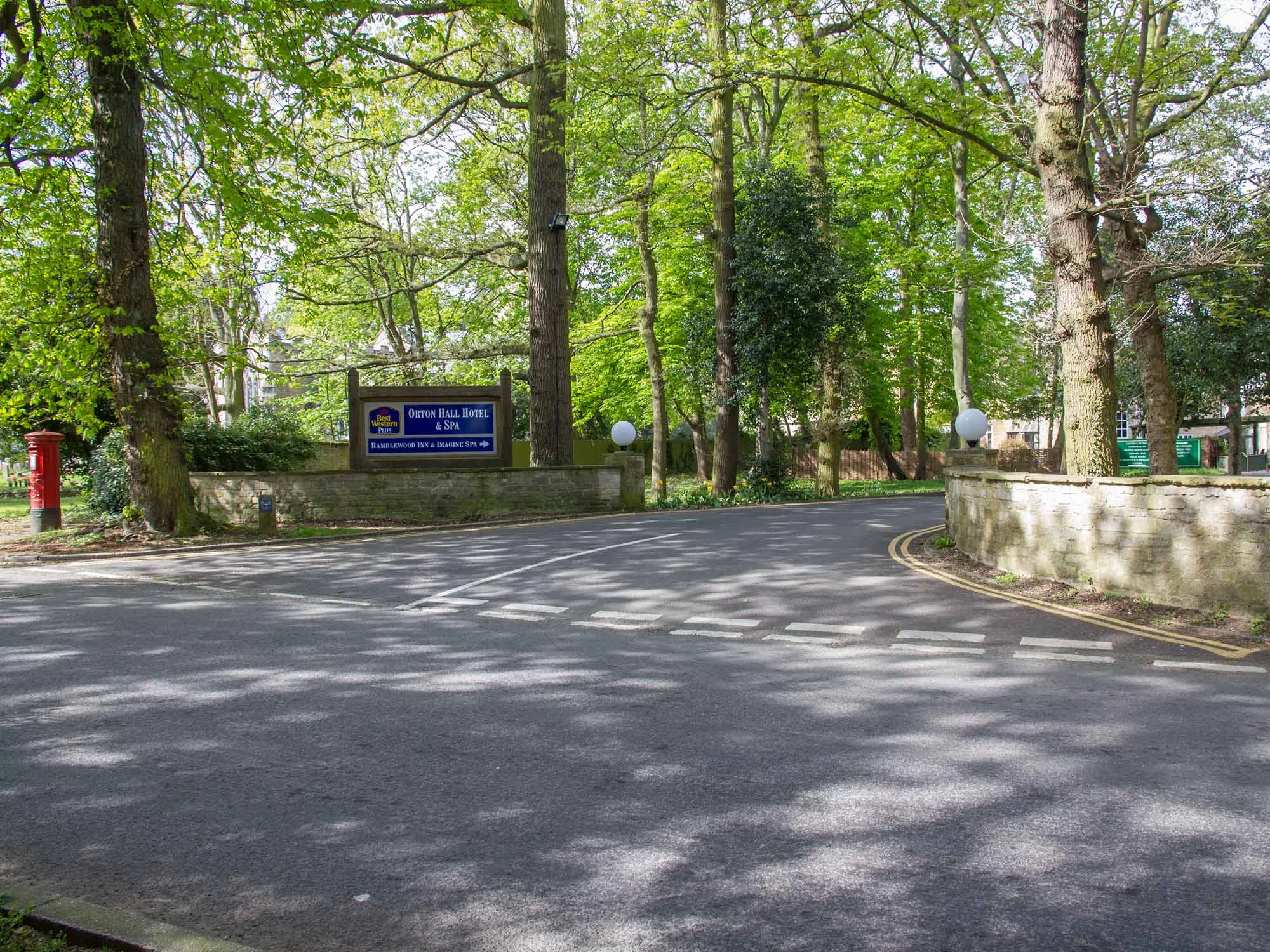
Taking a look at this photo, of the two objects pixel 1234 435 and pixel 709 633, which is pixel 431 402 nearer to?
pixel 709 633

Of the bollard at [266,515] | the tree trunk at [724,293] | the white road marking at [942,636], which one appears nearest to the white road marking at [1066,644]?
the white road marking at [942,636]

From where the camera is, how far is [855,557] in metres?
12.9

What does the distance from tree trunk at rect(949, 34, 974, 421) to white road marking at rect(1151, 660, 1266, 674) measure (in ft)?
54.9

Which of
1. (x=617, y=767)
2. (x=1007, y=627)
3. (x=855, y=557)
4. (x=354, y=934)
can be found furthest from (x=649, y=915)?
(x=855, y=557)

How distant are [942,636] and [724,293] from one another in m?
19.6

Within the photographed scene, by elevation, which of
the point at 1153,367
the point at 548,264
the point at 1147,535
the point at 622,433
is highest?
the point at 548,264

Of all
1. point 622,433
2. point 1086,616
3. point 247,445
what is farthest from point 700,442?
point 1086,616

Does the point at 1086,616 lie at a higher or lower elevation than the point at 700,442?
lower

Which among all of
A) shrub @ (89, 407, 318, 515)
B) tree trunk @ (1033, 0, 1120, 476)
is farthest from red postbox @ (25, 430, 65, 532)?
tree trunk @ (1033, 0, 1120, 476)

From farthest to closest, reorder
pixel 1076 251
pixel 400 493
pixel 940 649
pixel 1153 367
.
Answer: pixel 400 493
pixel 1153 367
pixel 1076 251
pixel 940 649

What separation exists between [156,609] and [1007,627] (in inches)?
320

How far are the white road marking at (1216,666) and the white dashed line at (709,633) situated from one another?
10.7 feet

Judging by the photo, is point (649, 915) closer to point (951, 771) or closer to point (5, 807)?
point (951, 771)

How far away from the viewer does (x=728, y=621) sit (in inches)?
358
